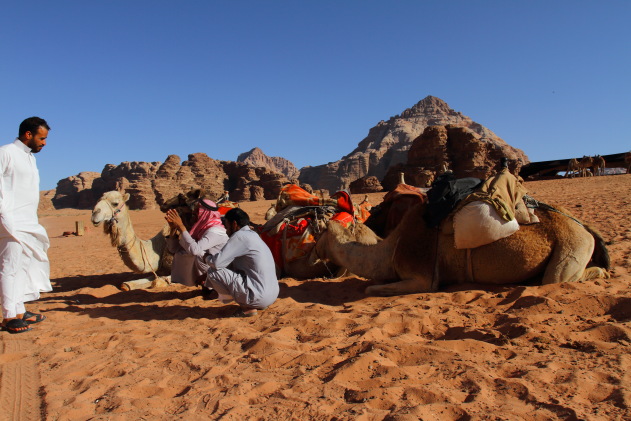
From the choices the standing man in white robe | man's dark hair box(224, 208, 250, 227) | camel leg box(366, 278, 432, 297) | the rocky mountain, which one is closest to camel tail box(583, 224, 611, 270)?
camel leg box(366, 278, 432, 297)

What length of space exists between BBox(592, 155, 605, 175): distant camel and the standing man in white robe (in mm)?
37968

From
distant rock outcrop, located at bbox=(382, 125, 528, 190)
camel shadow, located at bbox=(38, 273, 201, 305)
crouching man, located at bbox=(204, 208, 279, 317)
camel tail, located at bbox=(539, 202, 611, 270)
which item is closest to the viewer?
crouching man, located at bbox=(204, 208, 279, 317)

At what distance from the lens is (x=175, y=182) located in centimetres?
6388

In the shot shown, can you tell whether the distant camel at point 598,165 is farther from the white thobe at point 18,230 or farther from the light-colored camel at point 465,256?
the white thobe at point 18,230

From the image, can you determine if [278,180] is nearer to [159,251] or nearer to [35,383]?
[159,251]

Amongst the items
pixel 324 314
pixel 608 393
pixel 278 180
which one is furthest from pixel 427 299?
pixel 278 180

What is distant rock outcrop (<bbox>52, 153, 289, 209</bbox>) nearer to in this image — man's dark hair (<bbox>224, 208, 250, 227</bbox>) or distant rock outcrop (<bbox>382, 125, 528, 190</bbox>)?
distant rock outcrop (<bbox>382, 125, 528, 190</bbox>)

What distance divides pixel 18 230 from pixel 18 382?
169 centimetres

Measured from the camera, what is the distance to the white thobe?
4172 millimetres

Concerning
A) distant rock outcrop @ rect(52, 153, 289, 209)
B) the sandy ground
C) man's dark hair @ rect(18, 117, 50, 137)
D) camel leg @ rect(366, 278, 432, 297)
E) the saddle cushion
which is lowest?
the sandy ground

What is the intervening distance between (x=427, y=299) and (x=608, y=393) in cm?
216

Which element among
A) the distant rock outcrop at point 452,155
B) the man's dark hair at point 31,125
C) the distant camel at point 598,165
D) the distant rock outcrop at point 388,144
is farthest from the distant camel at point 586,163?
the man's dark hair at point 31,125

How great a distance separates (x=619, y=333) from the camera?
10.4ft

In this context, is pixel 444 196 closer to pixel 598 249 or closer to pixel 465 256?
pixel 465 256
